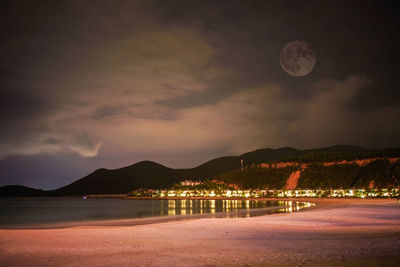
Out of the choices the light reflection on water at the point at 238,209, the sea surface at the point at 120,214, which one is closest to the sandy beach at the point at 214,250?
the sea surface at the point at 120,214

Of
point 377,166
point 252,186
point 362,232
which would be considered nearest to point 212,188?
point 252,186

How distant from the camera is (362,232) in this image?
62.9ft

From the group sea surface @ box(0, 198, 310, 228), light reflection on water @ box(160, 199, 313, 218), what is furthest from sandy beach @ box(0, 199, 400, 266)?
light reflection on water @ box(160, 199, 313, 218)

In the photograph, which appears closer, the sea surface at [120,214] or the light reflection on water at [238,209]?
the sea surface at [120,214]

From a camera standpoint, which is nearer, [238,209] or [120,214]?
[120,214]

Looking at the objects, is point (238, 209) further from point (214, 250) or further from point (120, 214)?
point (214, 250)

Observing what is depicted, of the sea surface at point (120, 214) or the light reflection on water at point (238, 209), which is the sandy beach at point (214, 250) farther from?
the light reflection on water at point (238, 209)

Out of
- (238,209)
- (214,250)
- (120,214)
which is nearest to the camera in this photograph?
(214,250)

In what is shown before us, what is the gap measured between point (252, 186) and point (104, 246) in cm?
18634

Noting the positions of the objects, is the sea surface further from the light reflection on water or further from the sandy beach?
the sandy beach

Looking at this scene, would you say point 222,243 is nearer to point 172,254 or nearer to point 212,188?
point 172,254

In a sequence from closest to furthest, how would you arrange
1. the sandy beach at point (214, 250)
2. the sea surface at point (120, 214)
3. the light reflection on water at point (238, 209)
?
the sandy beach at point (214, 250), the sea surface at point (120, 214), the light reflection on water at point (238, 209)

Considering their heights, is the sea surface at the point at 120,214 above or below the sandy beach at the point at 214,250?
below

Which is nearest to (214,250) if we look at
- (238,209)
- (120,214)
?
(120,214)
